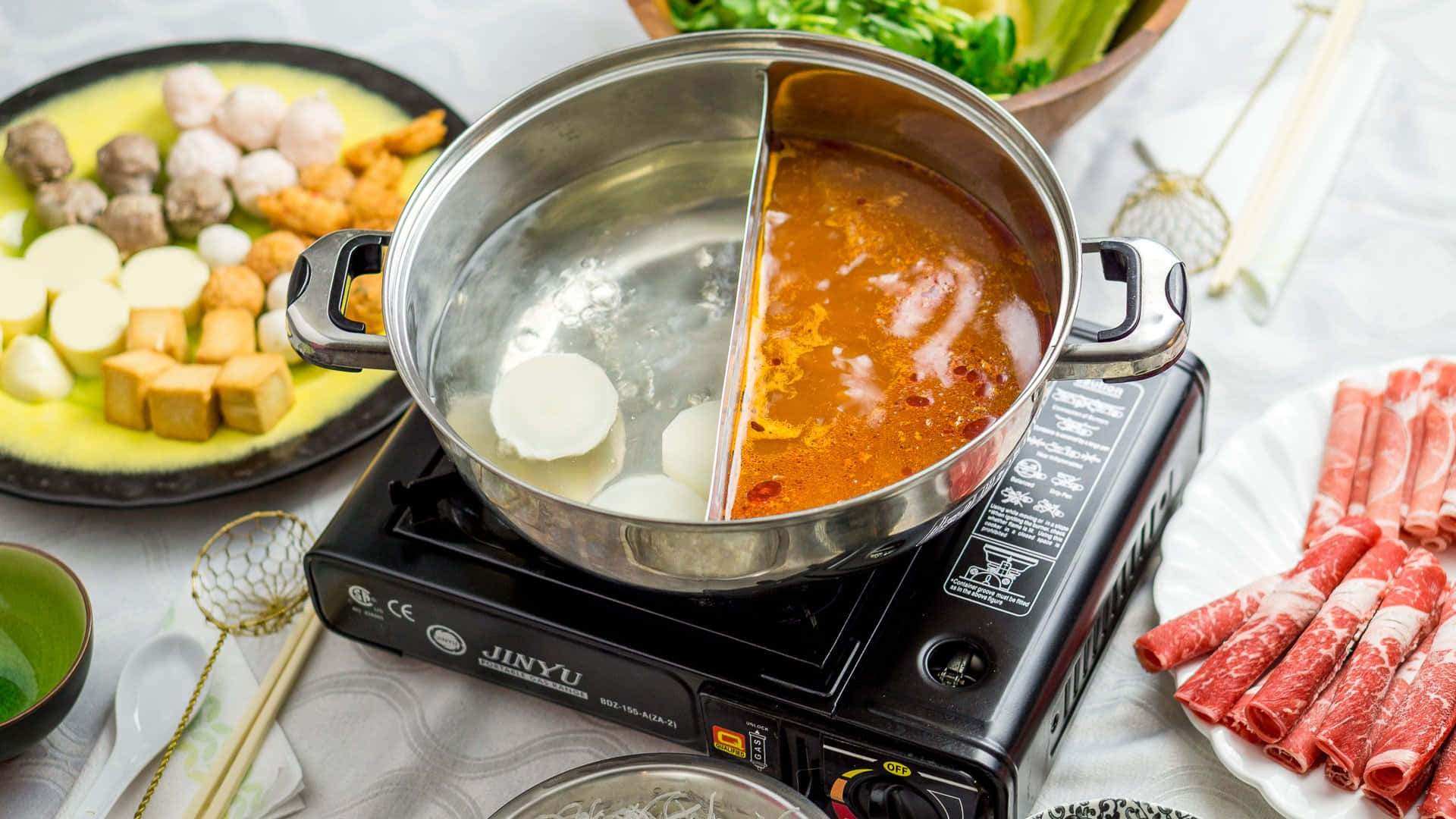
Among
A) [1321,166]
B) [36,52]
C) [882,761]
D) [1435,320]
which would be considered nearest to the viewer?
[882,761]

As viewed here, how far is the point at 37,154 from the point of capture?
244 centimetres

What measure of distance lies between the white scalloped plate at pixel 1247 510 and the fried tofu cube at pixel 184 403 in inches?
57.4

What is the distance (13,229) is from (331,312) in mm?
1279

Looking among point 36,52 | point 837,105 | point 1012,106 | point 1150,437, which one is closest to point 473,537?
point 837,105

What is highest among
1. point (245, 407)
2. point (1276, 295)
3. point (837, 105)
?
point (837, 105)

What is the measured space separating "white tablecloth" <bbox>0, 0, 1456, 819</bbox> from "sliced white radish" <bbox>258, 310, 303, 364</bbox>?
0.22 metres

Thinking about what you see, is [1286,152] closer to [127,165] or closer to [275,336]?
[275,336]

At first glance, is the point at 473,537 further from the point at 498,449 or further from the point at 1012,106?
the point at 1012,106

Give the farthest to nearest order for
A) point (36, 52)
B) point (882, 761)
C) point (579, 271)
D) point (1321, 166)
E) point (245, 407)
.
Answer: point (36, 52), point (1321, 166), point (245, 407), point (579, 271), point (882, 761)

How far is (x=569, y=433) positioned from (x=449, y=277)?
13.0 inches

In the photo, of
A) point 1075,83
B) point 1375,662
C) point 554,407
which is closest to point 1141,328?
point 1375,662

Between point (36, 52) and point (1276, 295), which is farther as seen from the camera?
point (36, 52)

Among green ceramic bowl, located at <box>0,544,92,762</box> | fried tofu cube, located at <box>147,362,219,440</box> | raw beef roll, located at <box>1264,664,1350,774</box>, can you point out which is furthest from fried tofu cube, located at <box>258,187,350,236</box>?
raw beef roll, located at <box>1264,664,1350,774</box>

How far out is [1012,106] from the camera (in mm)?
2096
